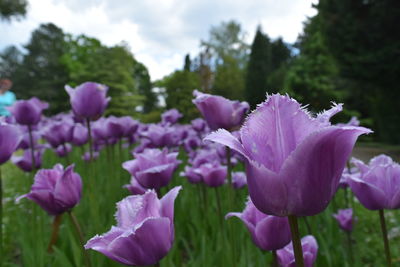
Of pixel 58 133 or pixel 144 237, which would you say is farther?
pixel 58 133

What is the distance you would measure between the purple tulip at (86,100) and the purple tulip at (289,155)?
1.83 meters

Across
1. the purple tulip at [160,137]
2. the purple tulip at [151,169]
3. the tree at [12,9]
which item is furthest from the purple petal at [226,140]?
the tree at [12,9]

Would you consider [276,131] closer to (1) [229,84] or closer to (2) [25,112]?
(2) [25,112]

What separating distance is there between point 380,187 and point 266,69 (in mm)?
26999

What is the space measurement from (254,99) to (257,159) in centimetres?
2647

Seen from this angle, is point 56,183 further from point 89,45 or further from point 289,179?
point 89,45

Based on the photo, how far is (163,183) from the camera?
1.63 metres

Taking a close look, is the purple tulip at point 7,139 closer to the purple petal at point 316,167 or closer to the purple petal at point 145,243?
the purple petal at point 145,243

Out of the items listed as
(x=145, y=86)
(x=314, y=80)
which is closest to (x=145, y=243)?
(x=314, y=80)

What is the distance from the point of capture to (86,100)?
7.65 ft

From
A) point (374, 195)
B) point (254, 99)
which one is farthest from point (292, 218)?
point (254, 99)

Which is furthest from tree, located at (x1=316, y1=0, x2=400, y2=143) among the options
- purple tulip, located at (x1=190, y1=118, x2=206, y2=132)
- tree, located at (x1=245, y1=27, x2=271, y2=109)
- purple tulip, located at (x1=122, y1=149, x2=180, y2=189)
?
tree, located at (x1=245, y1=27, x2=271, y2=109)

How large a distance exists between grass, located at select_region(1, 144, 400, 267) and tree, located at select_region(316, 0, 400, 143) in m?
8.45

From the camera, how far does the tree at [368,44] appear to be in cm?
1110
